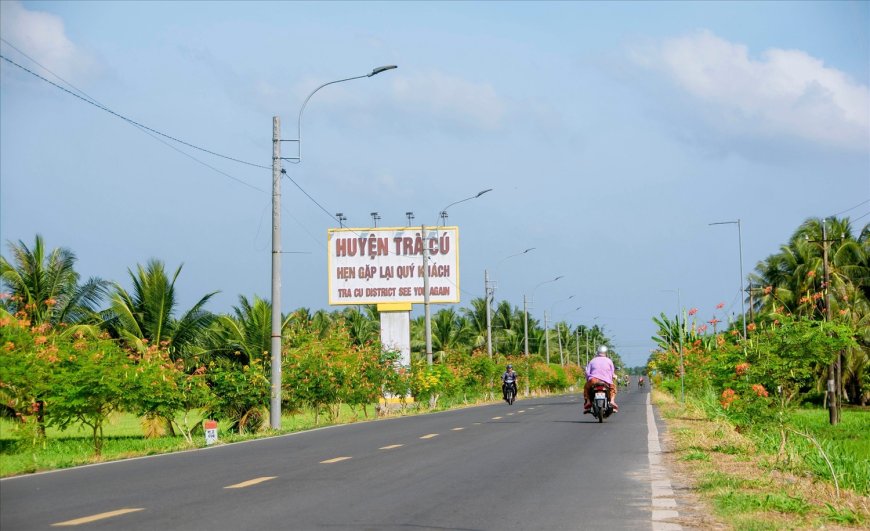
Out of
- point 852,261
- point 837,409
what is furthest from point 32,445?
point 852,261

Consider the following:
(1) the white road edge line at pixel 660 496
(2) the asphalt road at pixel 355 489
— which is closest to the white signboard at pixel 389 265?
(2) the asphalt road at pixel 355 489

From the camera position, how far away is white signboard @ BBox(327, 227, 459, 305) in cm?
5975

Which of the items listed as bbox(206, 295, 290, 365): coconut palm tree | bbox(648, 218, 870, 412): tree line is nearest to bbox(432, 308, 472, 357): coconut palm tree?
bbox(648, 218, 870, 412): tree line

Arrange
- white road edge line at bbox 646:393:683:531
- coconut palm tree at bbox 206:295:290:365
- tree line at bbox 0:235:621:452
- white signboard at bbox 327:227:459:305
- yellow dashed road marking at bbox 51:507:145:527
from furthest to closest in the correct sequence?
white signboard at bbox 327:227:459:305 < coconut palm tree at bbox 206:295:290:365 < tree line at bbox 0:235:621:452 < white road edge line at bbox 646:393:683:531 < yellow dashed road marking at bbox 51:507:145:527

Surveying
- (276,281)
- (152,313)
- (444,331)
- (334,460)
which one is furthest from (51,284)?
(444,331)

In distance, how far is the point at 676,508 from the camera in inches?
399

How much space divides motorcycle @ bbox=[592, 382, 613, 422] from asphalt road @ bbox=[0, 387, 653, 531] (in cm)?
751

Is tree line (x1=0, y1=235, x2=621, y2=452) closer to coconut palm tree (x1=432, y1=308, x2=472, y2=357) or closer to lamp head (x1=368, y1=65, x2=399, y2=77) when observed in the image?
lamp head (x1=368, y1=65, x2=399, y2=77)

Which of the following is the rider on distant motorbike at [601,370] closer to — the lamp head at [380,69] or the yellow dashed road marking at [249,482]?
the lamp head at [380,69]

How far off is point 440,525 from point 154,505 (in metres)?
3.02

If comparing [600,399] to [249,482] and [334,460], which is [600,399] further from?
[249,482]

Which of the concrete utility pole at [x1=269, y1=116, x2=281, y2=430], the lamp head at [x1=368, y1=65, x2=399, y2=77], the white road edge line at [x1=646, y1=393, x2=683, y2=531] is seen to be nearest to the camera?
the white road edge line at [x1=646, y1=393, x2=683, y2=531]

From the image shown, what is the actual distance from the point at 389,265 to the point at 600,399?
3388 cm

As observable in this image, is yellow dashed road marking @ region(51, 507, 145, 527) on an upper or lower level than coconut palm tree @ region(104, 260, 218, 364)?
lower
